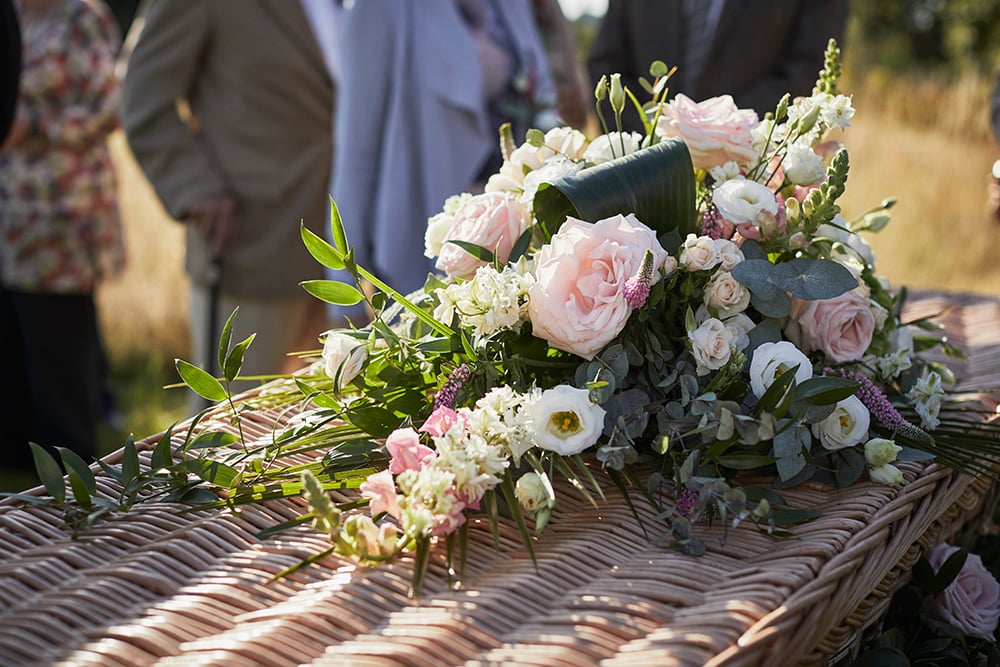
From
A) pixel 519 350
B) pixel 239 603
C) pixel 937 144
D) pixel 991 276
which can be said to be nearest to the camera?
pixel 239 603

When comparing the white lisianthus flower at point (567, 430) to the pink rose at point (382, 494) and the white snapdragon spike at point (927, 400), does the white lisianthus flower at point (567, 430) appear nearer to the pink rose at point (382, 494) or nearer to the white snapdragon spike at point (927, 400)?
the pink rose at point (382, 494)

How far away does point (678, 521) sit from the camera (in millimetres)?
908

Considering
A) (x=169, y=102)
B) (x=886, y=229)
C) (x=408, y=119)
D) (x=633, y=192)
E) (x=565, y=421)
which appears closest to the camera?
(x=565, y=421)

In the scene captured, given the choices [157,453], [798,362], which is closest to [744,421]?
[798,362]

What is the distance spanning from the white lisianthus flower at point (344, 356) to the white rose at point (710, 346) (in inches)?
13.7

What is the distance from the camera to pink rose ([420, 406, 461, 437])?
0.92 meters

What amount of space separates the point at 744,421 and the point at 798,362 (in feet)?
0.35

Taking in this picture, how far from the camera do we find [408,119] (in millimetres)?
2229

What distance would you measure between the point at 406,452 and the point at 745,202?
1.52ft

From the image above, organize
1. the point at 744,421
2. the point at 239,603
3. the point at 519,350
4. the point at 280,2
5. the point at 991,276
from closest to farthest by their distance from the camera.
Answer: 1. the point at 239,603
2. the point at 744,421
3. the point at 519,350
4. the point at 280,2
5. the point at 991,276

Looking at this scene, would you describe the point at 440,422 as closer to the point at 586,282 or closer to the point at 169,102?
the point at 586,282

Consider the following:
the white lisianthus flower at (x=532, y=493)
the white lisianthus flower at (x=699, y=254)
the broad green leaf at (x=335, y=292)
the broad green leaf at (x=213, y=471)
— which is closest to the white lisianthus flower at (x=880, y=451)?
the white lisianthus flower at (x=699, y=254)

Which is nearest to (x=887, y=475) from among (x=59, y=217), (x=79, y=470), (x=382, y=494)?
(x=382, y=494)

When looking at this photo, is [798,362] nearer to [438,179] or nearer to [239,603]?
[239,603]
